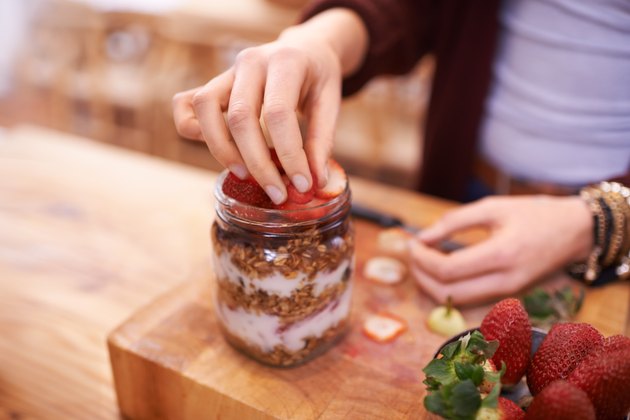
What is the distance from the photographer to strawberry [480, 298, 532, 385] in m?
0.60

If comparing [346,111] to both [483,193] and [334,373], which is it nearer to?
[483,193]

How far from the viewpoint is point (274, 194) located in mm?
638

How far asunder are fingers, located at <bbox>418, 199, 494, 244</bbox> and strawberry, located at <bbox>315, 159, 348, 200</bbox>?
0.86 ft

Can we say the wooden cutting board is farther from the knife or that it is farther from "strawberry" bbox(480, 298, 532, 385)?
the knife

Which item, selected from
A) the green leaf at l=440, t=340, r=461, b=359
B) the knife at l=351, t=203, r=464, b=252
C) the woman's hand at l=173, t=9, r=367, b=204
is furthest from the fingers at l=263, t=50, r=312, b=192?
the knife at l=351, t=203, r=464, b=252

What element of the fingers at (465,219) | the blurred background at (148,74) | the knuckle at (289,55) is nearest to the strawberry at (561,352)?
the fingers at (465,219)

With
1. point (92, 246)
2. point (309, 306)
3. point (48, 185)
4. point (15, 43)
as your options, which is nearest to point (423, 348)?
point (309, 306)

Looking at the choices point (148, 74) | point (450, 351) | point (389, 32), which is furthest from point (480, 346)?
point (148, 74)

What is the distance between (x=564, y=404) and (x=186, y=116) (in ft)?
1.74

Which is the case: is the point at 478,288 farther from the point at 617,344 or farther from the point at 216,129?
the point at 216,129

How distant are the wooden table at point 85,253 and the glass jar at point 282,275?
0.64 ft

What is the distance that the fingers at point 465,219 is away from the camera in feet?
3.01

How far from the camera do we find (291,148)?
0.62m

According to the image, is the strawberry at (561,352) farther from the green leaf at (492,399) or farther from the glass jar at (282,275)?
the glass jar at (282,275)
